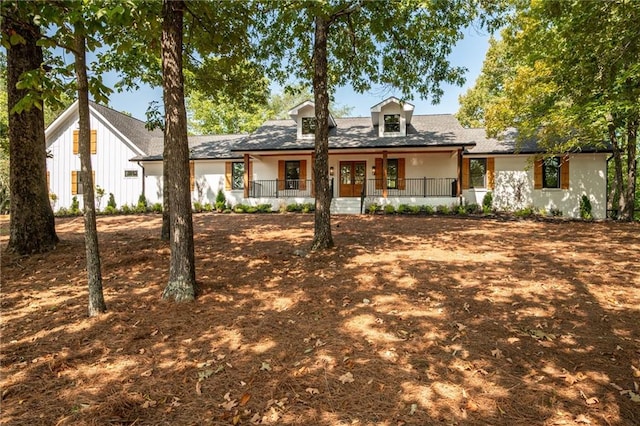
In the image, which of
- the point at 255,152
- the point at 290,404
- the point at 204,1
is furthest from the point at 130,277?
the point at 255,152

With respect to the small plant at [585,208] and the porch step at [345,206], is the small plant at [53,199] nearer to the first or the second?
the porch step at [345,206]

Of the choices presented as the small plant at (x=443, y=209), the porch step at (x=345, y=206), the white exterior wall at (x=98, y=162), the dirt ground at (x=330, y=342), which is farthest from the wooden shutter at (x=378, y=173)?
the white exterior wall at (x=98, y=162)

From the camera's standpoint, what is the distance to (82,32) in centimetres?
329

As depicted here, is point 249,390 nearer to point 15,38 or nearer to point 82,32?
point 82,32

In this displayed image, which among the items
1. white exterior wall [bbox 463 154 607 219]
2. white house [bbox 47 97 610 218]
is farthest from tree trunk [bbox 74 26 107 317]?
white exterior wall [bbox 463 154 607 219]

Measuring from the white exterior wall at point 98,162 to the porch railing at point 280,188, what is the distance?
7.04m

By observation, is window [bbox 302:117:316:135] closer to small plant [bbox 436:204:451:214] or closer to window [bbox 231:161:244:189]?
window [bbox 231:161:244:189]

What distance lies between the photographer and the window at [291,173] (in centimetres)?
1727

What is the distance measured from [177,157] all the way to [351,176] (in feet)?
43.1

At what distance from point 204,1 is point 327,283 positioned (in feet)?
15.2

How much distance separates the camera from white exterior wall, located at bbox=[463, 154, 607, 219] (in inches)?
576

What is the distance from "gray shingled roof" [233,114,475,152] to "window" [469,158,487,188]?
4.22 ft

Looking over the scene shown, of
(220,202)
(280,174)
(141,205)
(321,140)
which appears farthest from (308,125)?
(321,140)

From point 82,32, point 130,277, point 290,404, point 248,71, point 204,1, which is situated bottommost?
point 290,404
